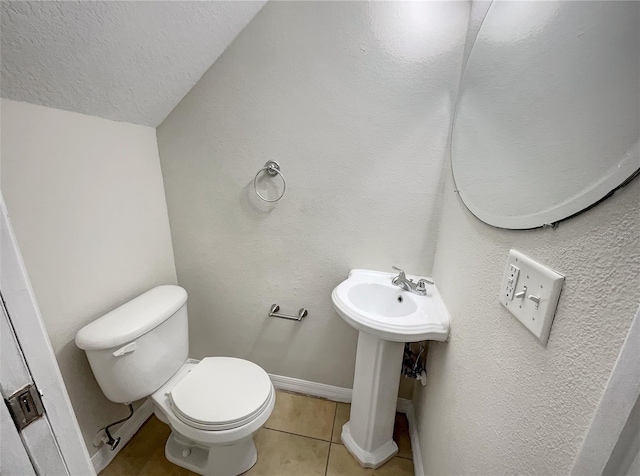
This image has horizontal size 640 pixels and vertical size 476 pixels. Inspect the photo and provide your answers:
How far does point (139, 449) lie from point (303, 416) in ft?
2.68

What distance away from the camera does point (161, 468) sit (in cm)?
119

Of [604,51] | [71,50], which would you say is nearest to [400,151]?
[604,51]

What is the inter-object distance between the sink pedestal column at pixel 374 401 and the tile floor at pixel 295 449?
6 cm

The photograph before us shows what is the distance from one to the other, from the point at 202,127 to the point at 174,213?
0.48 m

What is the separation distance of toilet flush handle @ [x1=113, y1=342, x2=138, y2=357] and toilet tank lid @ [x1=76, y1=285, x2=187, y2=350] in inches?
0.9

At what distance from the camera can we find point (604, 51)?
0.39 meters

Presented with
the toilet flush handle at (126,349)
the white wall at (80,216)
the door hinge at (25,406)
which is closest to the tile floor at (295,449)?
the white wall at (80,216)

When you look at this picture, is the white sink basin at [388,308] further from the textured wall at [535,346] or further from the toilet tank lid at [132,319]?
the toilet tank lid at [132,319]

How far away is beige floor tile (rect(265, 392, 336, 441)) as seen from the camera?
1379 millimetres

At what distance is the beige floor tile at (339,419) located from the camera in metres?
1.35

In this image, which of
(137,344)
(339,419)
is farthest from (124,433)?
(339,419)

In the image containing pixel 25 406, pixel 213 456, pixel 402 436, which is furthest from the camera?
pixel 402 436

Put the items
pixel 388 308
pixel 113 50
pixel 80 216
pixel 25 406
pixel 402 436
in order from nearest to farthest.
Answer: pixel 25 406, pixel 113 50, pixel 80 216, pixel 388 308, pixel 402 436

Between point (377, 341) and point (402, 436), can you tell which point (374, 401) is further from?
point (402, 436)
